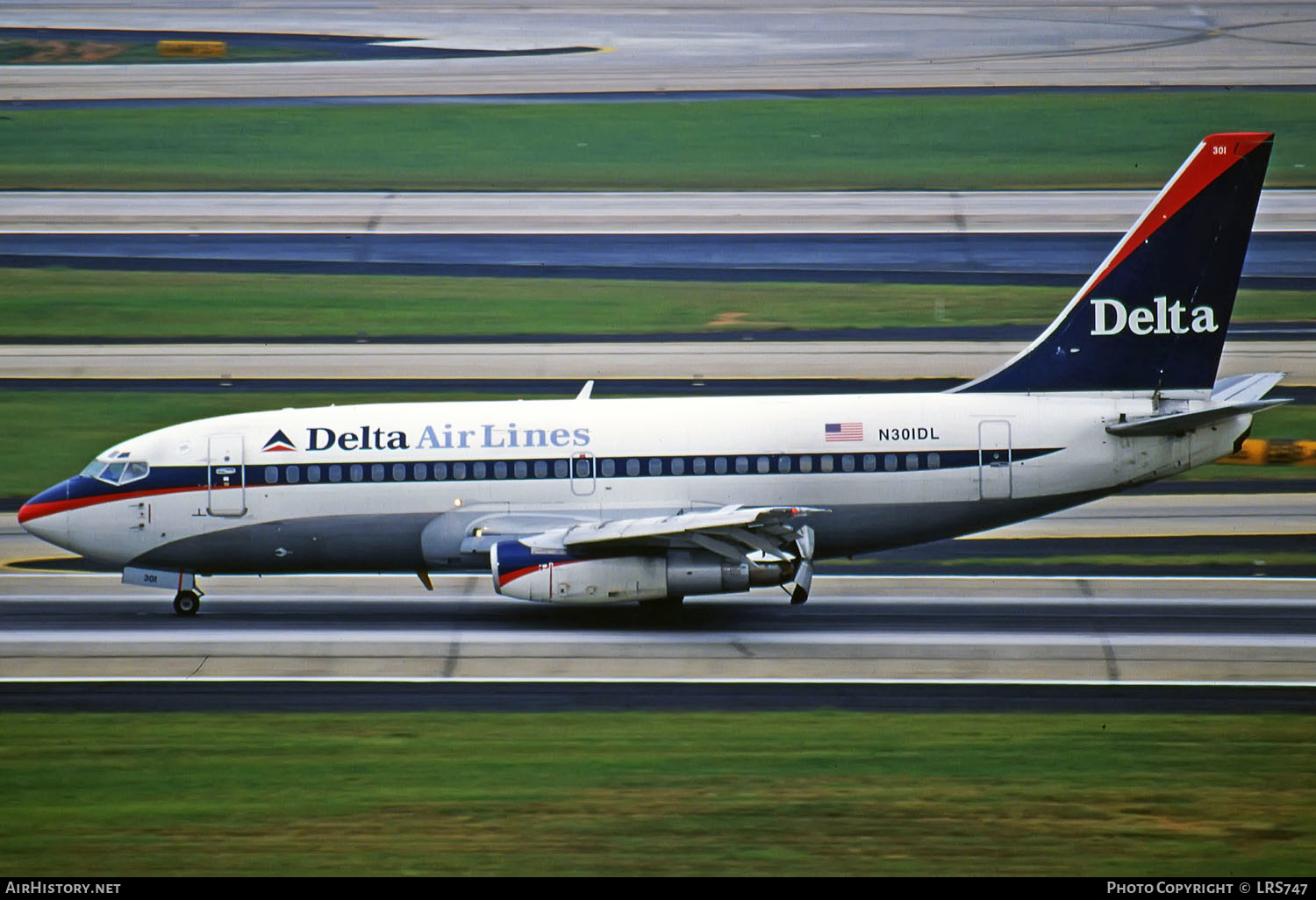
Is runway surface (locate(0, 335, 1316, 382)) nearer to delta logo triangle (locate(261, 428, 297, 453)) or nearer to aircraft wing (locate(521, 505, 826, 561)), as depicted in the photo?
delta logo triangle (locate(261, 428, 297, 453))

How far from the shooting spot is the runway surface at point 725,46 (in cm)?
7975

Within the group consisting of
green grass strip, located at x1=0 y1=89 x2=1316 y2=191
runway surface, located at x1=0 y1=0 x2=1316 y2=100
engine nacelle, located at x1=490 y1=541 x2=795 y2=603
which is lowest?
engine nacelle, located at x1=490 y1=541 x2=795 y2=603

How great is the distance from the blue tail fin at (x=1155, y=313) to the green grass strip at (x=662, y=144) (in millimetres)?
33248

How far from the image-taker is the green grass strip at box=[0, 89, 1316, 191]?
66.5 meters

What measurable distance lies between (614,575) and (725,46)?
211ft

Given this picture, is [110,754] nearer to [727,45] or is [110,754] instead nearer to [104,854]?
[104,854]

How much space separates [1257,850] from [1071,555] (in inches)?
609

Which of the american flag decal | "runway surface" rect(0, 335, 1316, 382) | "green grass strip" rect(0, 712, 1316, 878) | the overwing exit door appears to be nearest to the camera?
"green grass strip" rect(0, 712, 1316, 878)

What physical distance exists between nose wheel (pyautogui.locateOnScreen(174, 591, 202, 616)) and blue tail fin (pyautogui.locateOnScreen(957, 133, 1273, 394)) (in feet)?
50.3

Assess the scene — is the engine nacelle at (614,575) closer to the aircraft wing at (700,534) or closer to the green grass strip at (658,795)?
the aircraft wing at (700,534)

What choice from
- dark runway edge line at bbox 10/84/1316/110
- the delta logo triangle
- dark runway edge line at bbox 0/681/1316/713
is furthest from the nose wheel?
dark runway edge line at bbox 10/84/1316/110

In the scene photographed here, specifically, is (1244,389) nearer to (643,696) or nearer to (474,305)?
(643,696)

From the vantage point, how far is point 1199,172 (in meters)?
31.4

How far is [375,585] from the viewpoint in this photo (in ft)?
112
